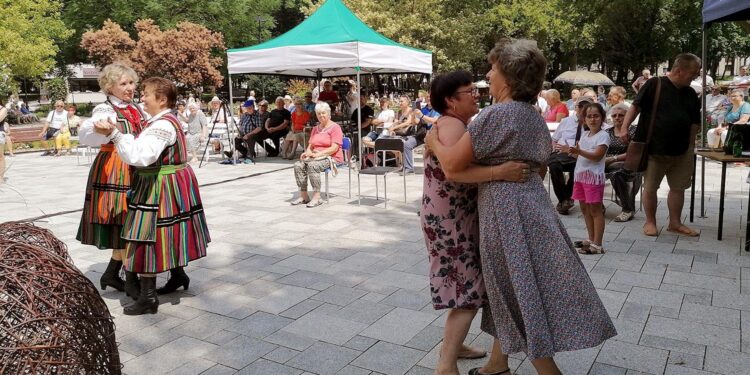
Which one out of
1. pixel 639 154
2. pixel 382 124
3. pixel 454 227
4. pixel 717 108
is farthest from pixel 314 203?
pixel 717 108

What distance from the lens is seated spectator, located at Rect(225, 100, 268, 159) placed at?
1338 centimetres

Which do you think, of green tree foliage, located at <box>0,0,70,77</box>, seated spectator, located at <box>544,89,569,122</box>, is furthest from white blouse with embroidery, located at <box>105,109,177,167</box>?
green tree foliage, located at <box>0,0,70,77</box>

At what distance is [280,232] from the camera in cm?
649

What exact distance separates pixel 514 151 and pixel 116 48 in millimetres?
33741

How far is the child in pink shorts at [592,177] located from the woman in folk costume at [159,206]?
3.17 metres

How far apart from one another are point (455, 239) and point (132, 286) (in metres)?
2.62

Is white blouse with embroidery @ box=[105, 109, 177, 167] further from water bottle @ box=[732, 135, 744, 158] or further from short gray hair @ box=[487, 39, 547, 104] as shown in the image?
water bottle @ box=[732, 135, 744, 158]

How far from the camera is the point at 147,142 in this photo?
373 cm

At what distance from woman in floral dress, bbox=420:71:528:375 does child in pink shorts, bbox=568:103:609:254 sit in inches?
106

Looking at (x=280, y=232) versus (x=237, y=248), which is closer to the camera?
(x=237, y=248)

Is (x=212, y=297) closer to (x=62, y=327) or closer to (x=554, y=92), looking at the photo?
(x=62, y=327)

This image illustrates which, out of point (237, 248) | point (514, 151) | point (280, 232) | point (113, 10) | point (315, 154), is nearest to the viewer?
point (514, 151)

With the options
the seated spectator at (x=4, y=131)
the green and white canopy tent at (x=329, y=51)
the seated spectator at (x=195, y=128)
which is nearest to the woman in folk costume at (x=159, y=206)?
the green and white canopy tent at (x=329, y=51)

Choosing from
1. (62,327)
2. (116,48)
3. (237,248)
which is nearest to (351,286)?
(237,248)
